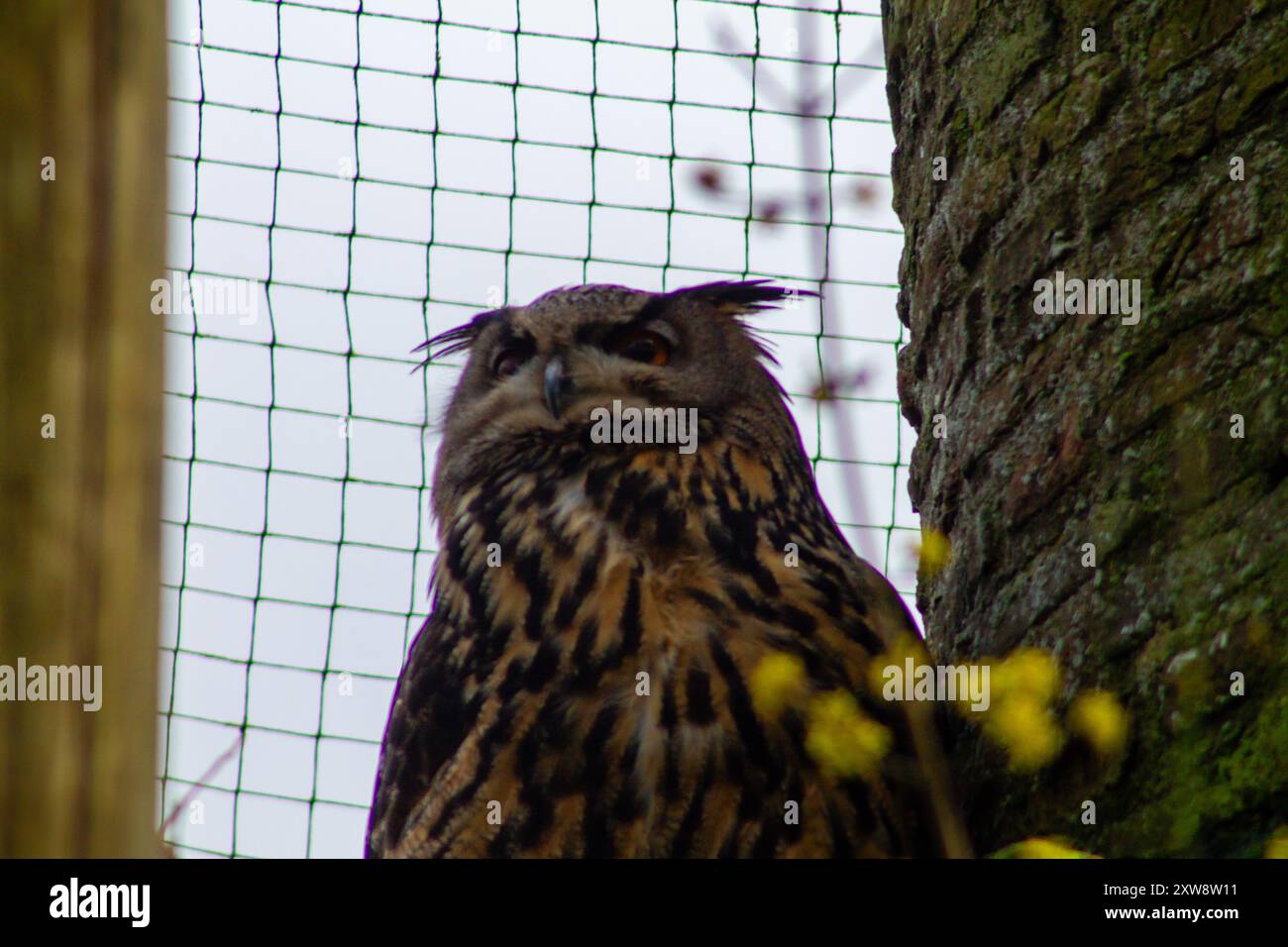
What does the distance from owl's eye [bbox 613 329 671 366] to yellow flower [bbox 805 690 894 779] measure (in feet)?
3.76

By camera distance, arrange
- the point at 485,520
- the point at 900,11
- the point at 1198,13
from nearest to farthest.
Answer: the point at 1198,13 → the point at 485,520 → the point at 900,11

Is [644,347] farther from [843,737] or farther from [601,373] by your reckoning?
[843,737]

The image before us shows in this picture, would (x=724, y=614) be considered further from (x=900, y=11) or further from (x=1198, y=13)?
(x=900, y=11)

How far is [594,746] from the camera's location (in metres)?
2.32

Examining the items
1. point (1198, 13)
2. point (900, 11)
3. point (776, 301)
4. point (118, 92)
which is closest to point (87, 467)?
point (118, 92)

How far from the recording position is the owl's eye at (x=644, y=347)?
335 centimetres

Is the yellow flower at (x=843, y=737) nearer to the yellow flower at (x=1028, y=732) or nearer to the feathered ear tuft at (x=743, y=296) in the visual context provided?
the yellow flower at (x=1028, y=732)

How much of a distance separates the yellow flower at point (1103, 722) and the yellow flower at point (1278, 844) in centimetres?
34

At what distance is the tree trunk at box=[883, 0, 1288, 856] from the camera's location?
1929 mm

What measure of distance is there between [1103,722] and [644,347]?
1574mm

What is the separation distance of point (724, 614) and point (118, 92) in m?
1.76

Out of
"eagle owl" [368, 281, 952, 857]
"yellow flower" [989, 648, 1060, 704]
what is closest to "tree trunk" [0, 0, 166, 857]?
"eagle owl" [368, 281, 952, 857]

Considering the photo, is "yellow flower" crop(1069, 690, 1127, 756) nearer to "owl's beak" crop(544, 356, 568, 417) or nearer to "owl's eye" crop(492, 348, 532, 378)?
"owl's beak" crop(544, 356, 568, 417)

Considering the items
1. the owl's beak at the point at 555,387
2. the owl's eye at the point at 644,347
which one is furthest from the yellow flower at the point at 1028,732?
the owl's eye at the point at 644,347
